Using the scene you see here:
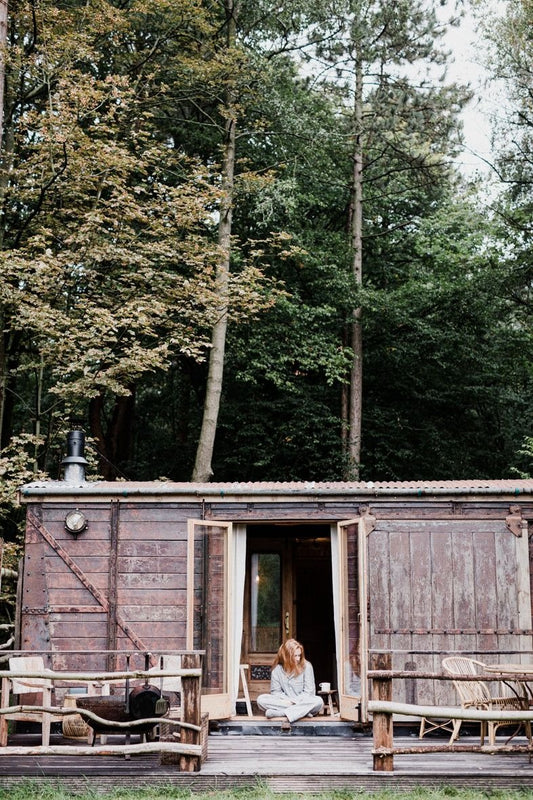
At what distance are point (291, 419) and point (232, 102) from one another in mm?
6067

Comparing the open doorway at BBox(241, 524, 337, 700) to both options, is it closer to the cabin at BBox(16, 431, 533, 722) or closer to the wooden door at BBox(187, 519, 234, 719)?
the cabin at BBox(16, 431, 533, 722)

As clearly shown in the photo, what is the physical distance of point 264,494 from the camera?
9742 mm

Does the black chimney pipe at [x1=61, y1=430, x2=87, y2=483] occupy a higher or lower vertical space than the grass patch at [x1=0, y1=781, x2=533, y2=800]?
higher

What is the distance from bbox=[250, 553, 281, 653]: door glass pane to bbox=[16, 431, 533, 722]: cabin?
1.88m

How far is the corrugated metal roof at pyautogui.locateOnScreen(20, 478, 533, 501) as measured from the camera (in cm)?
956

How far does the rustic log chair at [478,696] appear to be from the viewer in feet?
26.6

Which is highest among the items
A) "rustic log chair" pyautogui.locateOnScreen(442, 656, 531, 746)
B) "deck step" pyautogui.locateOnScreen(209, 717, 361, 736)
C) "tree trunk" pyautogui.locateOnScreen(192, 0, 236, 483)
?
"tree trunk" pyautogui.locateOnScreen(192, 0, 236, 483)

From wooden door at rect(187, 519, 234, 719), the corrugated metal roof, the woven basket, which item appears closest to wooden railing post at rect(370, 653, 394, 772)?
wooden door at rect(187, 519, 234, 719)

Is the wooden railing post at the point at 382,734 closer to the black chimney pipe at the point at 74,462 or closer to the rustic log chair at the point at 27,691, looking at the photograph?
the rustic log chair at the point at 27,691

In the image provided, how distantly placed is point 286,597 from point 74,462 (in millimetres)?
3319

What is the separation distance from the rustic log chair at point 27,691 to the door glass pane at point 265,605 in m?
3.09

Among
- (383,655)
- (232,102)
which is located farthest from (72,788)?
(232,102)

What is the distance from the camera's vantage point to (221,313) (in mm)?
15414

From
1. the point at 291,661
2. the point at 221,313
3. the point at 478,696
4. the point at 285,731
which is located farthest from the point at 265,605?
the point at 221,313
